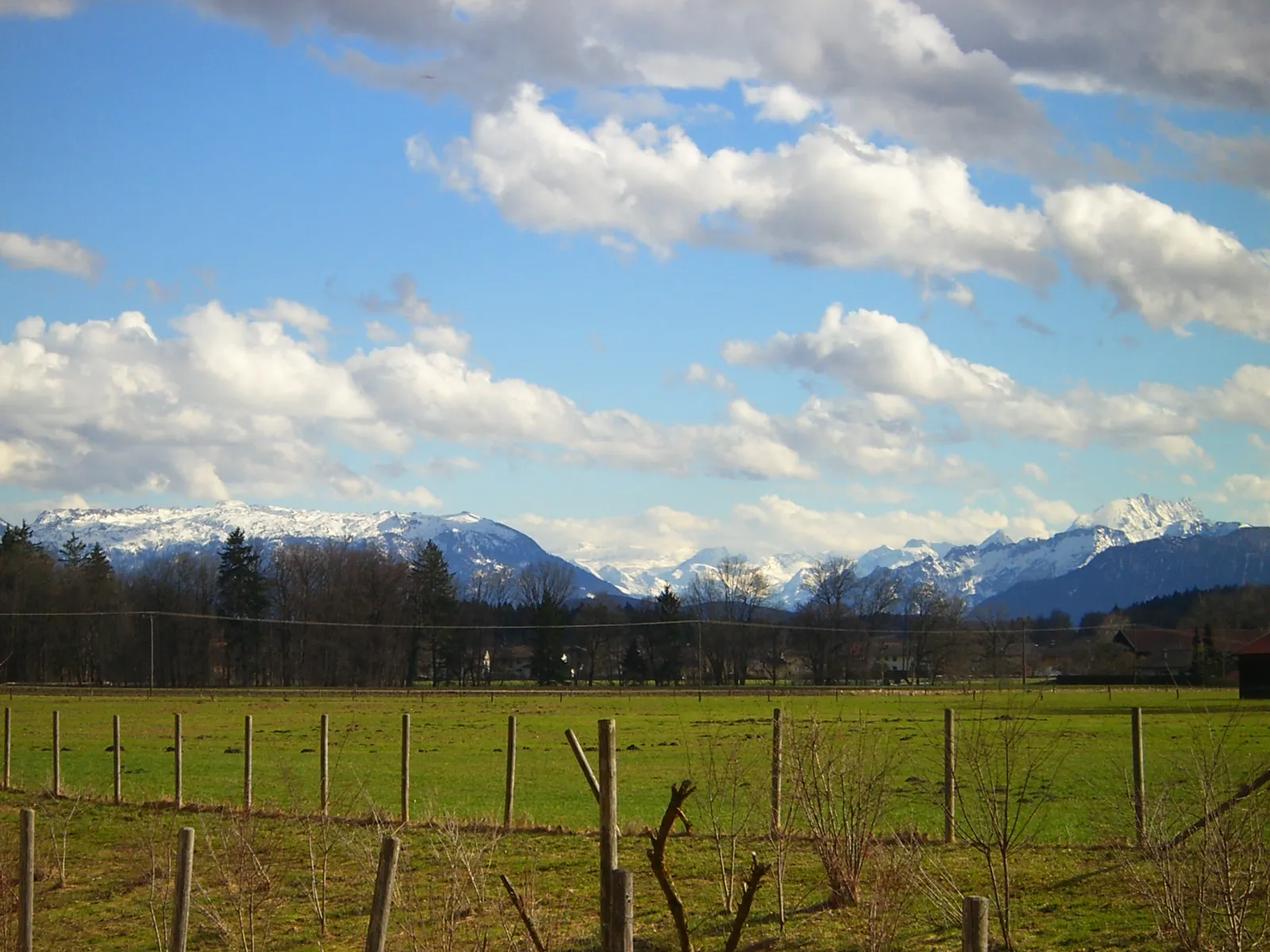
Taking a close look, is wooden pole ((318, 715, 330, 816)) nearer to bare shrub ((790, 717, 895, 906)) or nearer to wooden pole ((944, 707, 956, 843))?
bare shrub ((790, 717, 895, 906))

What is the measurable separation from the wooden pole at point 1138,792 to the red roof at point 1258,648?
7043 centimetres

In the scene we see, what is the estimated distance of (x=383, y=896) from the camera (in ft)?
29.3

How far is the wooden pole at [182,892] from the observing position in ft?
35.0

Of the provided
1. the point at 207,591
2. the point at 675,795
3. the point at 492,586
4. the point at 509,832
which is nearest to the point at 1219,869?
the point at 675,795

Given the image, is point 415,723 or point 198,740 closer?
point 198,740

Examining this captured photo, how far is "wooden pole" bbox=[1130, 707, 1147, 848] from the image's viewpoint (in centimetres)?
1212

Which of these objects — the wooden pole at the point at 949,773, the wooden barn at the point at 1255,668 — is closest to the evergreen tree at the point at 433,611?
the wooden barn at the point at 1255,668

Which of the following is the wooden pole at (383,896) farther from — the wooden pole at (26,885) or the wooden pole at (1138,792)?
the wooden pole at (1138,792)

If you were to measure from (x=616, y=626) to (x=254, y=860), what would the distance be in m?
124

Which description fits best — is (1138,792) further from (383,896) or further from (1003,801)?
(1003,801)

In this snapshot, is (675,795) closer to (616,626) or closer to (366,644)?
(366,644)

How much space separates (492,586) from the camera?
613ft

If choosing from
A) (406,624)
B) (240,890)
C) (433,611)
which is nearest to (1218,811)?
(240,890)

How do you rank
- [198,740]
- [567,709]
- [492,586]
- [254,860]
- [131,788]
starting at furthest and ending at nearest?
[492,586], [567,709], [198,740], [131,788], [254,860]
